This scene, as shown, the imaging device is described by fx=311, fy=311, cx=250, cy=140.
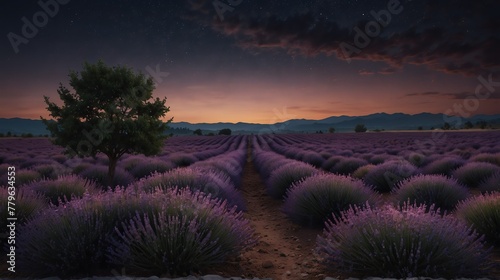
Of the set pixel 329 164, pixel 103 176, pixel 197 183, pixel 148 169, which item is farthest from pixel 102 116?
pixel 329 164

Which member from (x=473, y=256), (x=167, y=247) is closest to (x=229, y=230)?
(x=167, y=247)

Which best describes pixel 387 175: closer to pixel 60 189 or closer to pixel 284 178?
pixel 284 178

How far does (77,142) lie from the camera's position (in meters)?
9.96

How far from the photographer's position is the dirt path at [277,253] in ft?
13.3

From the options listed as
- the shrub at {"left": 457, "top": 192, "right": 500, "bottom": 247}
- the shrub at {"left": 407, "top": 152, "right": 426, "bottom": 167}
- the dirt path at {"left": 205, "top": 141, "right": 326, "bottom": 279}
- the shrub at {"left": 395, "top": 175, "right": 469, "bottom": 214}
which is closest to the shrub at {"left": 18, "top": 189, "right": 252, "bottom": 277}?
the dirt path at {"left": 205, "top": 141, "right": 326, "bottom": 279}

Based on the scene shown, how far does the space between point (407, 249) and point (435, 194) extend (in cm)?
431

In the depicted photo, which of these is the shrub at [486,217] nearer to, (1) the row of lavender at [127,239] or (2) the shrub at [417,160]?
(1) the row of lavender at [127,239]

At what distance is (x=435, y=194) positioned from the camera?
6895 millimetres

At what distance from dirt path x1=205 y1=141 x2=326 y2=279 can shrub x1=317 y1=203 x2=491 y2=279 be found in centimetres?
68

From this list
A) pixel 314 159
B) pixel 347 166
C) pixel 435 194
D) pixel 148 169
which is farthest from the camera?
pixel 314 159

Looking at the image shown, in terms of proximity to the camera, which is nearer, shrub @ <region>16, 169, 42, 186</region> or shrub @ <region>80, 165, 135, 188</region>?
shrub @ <region>16, 169, 42, 186</region>

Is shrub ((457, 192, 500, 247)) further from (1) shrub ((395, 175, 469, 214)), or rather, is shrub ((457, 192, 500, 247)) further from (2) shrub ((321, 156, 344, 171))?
(2) shrub ((321, 156, 344, 171))

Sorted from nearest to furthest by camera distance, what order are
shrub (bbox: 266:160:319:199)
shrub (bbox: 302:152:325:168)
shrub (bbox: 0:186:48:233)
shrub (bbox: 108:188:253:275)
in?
1. shrub (bbox: 108:188:253:275)
2. shrub (bbox: 0:186:48:233)
3. shrub (bbox: 266:160:319:199)
4. shrub (bbox: 302:152:325:168)

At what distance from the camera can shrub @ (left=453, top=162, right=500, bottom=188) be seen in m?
9.96
